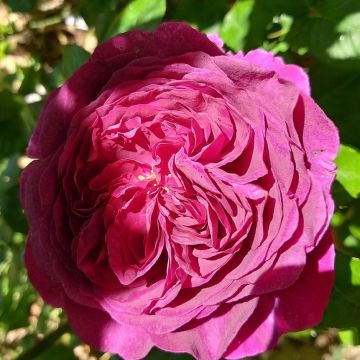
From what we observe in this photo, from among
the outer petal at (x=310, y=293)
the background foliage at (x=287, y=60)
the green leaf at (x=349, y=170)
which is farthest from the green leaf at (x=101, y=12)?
the outer petal at (x=310, y=293)

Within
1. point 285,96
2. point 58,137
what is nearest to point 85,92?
point 58,137

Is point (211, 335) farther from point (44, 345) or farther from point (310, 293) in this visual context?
point (44, 345)

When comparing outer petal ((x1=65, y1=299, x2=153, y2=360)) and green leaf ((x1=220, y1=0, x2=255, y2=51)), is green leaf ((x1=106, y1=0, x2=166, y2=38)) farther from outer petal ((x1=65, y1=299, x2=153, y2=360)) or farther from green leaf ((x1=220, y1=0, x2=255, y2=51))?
outer petal ((x1=65, y1=299, x2=153, y2=360))

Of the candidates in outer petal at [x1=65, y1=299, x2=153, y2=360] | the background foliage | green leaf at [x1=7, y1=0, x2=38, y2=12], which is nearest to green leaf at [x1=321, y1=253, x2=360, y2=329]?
the background foliage

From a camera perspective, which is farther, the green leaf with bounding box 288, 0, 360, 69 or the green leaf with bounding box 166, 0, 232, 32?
the green leaf with bounding box 166, 0, 232, 32

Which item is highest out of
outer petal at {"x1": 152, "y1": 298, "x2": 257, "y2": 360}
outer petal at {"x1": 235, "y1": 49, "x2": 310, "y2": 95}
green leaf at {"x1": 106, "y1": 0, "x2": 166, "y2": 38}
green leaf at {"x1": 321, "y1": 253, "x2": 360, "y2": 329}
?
green leaf at {"x1": 106, "y1": 0, "x2": 166, "y2": 38}

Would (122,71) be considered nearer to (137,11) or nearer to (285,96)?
(285,96)

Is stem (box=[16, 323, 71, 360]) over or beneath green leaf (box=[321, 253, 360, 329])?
beneath
